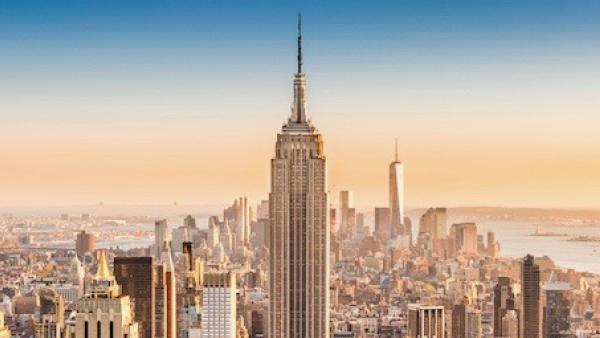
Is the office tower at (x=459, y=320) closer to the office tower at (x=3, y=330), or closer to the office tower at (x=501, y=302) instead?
the office tower at (x=501, y=302)

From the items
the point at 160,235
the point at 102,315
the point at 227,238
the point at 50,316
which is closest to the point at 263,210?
the point at 227,238

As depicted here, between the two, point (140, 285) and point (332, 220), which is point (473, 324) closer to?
point (332, 220)

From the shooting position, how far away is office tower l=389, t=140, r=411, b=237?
11438 mm

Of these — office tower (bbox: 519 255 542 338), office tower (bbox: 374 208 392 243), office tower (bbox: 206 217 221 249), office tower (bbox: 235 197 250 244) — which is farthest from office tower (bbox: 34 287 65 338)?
office tower (bbox: 519 255 542 338)

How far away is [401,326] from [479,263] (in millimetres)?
2206

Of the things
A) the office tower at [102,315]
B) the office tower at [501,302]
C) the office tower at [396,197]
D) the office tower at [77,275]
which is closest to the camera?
the office tower at [102,315]

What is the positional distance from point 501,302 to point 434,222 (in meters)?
1.90

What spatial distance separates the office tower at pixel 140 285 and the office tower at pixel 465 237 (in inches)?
96.4

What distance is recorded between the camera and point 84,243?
11.0 metres

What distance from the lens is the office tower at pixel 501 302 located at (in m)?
13.7

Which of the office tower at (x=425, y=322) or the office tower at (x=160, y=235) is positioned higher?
the office tower at (x=160, y=235)

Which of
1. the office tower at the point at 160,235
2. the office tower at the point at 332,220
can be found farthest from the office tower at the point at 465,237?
the office tower at the point at 160,235

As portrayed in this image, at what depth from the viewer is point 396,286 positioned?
15.2m

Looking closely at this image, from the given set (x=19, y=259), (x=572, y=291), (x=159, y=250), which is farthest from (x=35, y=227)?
(x=572, y=291)
